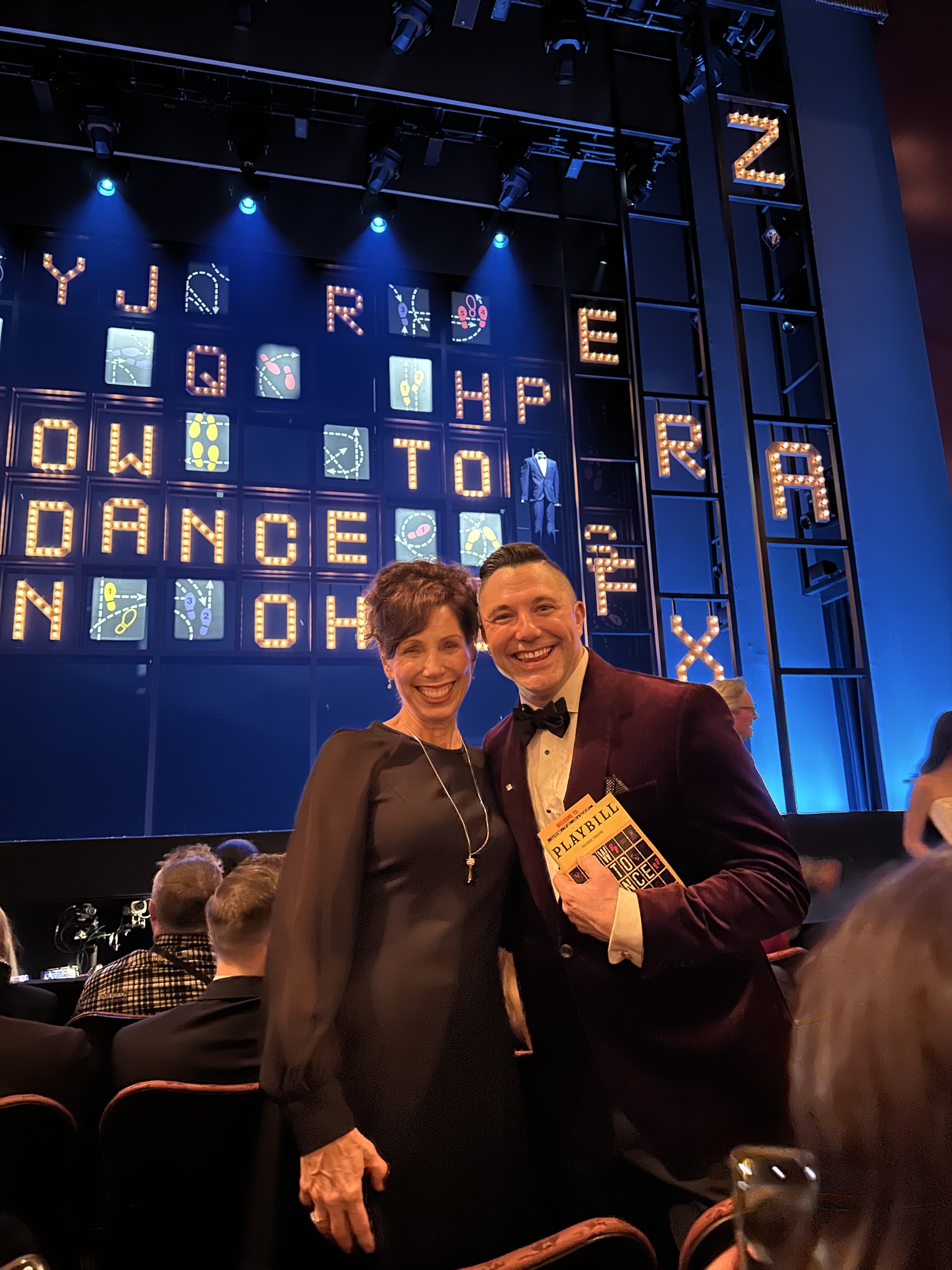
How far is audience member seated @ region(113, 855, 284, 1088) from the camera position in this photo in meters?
1.89

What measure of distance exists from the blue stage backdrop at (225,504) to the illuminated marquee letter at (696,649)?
1.64 feet

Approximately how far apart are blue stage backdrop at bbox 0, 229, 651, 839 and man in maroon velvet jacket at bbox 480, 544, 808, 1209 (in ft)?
15.7

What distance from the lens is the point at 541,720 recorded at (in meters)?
1.69

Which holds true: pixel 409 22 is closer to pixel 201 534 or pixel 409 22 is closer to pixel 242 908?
pixel 201 534

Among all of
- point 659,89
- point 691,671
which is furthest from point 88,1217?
point 659,89

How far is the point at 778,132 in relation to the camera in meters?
6.42

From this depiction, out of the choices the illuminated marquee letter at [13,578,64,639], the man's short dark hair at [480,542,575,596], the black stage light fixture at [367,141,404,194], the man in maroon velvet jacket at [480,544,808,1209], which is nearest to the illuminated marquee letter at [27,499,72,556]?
the illuminated marquee letter at [13,578,64,639]

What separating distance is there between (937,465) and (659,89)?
3.86m

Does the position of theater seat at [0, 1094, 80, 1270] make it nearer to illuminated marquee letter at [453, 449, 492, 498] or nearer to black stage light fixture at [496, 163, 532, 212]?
illuminated marquee letter at [453, 449, 492, 498]

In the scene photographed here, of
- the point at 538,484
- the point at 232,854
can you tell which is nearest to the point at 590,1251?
the point at 232,854

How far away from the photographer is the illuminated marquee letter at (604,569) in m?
6.38

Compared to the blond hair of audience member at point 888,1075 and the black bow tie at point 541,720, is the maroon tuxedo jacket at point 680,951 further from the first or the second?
the blond hair of audience member at point 888,1075

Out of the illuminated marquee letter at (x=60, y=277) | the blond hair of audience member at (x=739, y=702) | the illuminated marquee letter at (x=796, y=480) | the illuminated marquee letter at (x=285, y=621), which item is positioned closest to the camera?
the blond hair of audience member at (x=739, y=702)

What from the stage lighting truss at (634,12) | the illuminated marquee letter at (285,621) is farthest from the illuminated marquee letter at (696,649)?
the stage lighting truss at (634,12)
